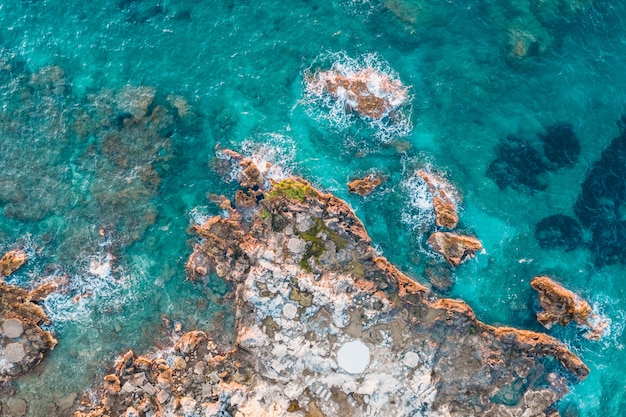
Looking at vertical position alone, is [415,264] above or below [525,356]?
above

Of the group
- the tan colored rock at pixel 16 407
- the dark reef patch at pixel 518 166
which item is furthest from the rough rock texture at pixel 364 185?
the tan colored rock at pixel 16 407

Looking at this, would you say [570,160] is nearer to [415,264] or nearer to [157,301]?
[415,264]

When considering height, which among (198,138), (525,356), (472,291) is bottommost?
(525,356)

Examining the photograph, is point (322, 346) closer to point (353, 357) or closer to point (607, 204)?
point (353, 357)

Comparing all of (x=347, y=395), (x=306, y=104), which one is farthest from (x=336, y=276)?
(x=306, y=104)

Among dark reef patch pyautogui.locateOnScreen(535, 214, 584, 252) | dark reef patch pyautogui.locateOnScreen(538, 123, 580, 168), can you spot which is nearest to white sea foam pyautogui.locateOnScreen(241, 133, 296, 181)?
dark reef patch pyautogui.locateOnScreen(538, 123, 580, 168)

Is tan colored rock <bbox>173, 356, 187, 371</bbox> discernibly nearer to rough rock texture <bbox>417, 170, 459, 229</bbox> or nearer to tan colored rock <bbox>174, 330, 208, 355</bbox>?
tan colored rock <bbox>174, 330, 208, 355</bbox>

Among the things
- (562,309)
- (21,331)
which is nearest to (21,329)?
(21,331)
